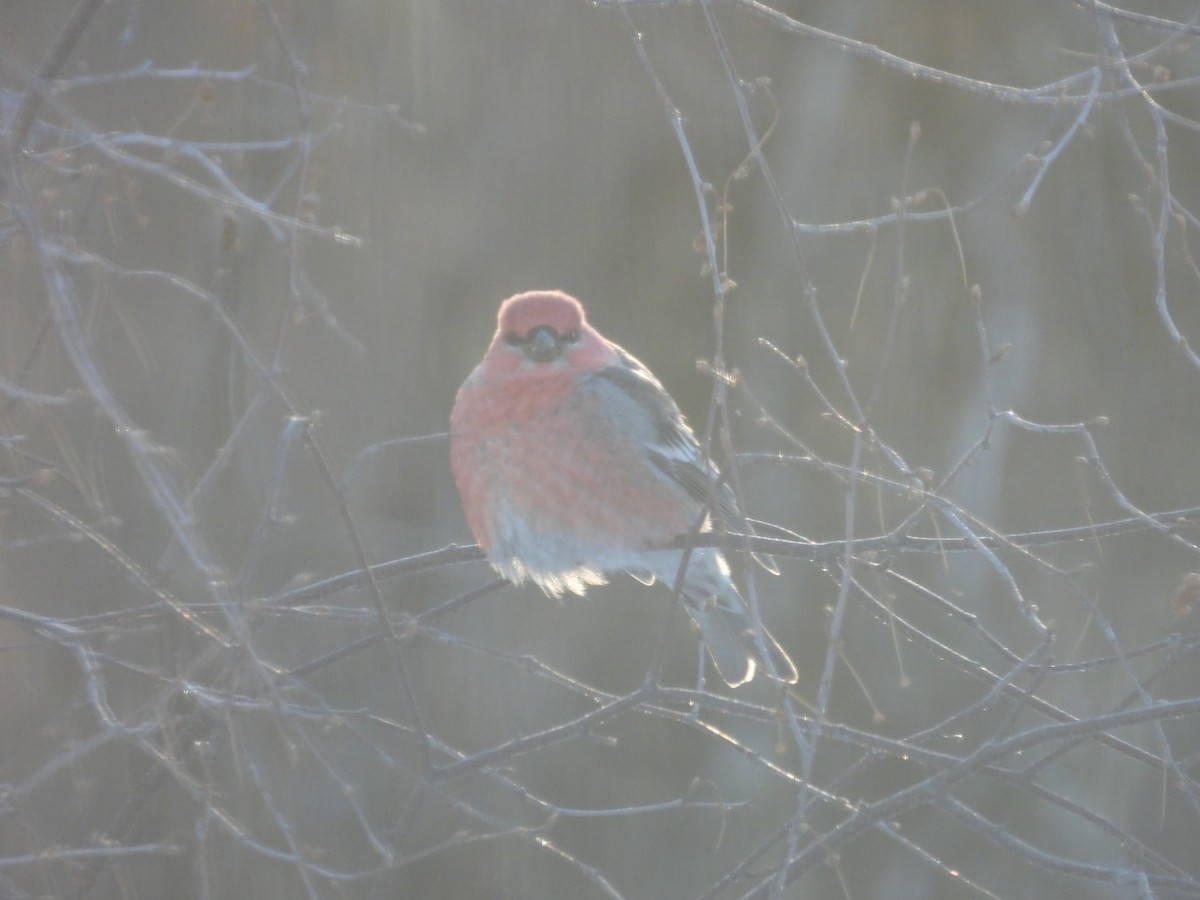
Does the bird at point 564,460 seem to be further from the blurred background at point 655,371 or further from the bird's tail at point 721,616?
the blurred background at point 655,371

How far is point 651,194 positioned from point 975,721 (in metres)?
3.37

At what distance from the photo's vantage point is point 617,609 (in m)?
7.87

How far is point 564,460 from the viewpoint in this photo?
4082 mm

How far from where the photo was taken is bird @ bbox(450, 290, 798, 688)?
4.08 metres

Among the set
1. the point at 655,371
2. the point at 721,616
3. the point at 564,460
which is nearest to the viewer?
the point at 564,460

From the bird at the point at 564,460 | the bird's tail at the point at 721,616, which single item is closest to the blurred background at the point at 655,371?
the bird's tail at the point at 721,616

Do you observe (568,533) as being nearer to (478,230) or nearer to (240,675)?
(240,675)

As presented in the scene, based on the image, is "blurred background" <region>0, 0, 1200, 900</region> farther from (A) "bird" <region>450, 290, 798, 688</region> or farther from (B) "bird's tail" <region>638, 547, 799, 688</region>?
(A) "bird" <region>450, 290, 798, 688</region>

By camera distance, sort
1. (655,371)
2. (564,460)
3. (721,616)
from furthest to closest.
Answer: (655,371), (721,616), (564,460)

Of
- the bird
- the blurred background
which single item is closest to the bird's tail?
the bird

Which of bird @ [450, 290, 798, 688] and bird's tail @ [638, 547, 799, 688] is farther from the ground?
bird @ [450, 290, 798, 688]

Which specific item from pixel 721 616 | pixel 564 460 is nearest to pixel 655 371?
pixel 721 616

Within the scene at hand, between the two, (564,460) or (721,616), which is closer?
(564,460)

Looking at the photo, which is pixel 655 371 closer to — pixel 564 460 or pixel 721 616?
pixel 721 616
